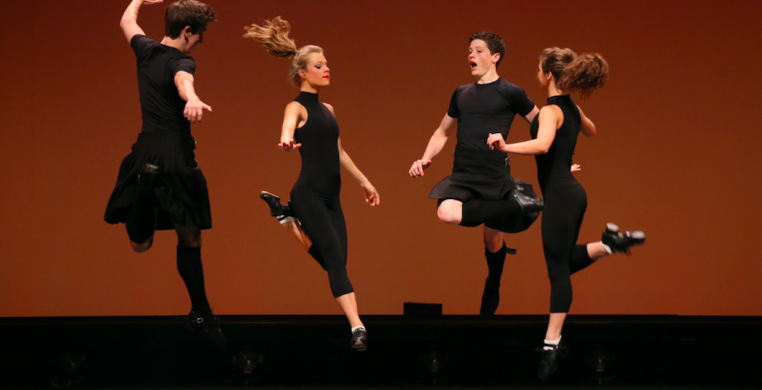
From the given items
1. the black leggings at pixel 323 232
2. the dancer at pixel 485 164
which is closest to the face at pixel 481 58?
the dancer at pixel 485 164

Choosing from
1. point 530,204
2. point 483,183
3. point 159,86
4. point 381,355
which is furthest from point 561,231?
point 159,86

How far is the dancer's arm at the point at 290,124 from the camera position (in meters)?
3.43

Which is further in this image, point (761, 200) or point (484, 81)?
point (761, 200)

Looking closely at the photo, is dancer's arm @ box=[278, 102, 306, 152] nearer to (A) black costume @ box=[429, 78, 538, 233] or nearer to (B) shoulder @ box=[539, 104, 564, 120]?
(A) black costume @ box=[429, 78, 538, 233]

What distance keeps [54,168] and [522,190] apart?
375 cm

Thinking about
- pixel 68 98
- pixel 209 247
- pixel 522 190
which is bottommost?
pixel 209 247

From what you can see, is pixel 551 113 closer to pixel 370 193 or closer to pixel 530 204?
pixel 530 204

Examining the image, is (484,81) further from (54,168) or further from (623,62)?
(54,168)

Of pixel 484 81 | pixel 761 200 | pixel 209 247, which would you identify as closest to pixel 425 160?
pixel 484 81

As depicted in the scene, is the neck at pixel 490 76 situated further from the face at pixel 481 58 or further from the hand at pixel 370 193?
the hand at pixel 370 193

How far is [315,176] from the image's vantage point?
12.2ft

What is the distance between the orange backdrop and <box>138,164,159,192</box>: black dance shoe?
2.08 metres

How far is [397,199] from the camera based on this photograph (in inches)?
218

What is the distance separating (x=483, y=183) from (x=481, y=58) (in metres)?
0.71
